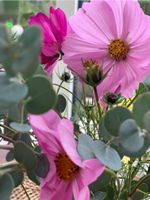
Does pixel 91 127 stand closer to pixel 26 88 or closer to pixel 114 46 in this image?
pixel 114 46

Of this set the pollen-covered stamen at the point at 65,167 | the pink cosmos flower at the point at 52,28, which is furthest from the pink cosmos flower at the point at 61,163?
the pink cosmos flower at the point at 52,28

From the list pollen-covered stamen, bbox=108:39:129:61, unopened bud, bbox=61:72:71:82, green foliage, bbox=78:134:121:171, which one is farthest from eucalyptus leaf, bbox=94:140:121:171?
unopened bud, bbox=61:72:71:82

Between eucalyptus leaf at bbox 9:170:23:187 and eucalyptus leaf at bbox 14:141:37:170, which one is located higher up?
eucalyptus leaf at bbox 14:141:37:170

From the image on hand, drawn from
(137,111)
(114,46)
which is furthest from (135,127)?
(114,46)

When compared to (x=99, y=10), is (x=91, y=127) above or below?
below

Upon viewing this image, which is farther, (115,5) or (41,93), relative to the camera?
(115,5)

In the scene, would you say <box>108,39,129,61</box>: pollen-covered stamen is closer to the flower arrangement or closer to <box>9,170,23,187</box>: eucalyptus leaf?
the flower arrangement
